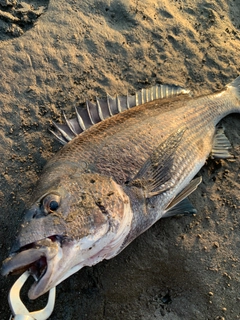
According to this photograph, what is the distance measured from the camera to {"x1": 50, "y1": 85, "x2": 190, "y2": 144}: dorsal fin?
3307 millimetres

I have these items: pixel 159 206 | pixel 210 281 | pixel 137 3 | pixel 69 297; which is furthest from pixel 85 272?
pixel 137 3

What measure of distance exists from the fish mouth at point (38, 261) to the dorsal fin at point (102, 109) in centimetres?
124

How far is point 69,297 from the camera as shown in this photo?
123 inches

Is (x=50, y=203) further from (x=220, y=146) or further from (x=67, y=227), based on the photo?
(x=220, y=146)

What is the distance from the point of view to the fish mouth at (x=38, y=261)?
7.32 feet

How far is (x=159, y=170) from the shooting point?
315 cm

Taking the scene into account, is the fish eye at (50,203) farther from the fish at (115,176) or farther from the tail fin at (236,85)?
the tail fin at (236,85)

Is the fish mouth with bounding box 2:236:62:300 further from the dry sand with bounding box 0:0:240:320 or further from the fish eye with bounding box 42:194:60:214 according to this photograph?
the dry sand with bounding box 0:0:240:320

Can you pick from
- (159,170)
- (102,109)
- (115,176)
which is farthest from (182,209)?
(102,109)

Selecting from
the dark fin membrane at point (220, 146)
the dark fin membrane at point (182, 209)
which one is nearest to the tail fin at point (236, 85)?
the dark fin membrane at point (220, 146)

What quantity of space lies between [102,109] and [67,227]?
4.90 feet

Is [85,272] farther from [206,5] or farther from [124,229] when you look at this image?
[206,5]

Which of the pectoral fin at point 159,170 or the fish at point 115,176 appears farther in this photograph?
the pectoral fin at point 159,170

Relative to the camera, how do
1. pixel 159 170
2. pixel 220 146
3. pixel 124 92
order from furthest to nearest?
1. pixel 124 92
2. pixel 220 146
3. pixel 159 170
